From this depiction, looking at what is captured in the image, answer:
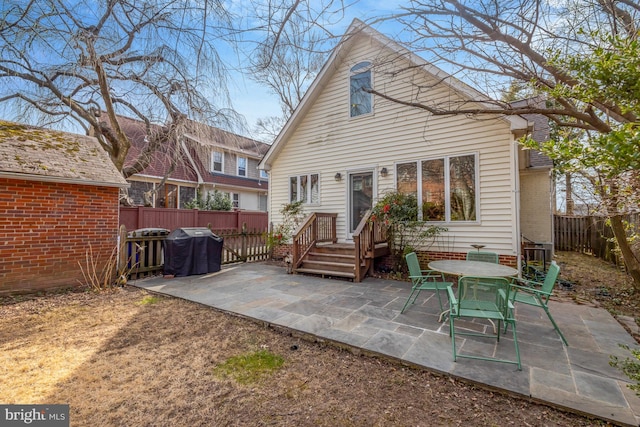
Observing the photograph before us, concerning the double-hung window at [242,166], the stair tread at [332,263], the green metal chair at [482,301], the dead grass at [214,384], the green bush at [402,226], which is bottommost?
the dead grass at [214,384]

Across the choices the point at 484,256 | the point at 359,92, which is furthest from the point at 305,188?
the point at 484,256

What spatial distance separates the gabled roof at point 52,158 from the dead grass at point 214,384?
2838 mm

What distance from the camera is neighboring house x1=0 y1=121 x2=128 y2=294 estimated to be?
5180 mm

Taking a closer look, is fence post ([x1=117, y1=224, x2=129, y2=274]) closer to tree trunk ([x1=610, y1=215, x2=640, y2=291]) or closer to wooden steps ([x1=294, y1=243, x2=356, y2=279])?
wooden steps ([x1=294, y1=243, x2=356, y2=279])

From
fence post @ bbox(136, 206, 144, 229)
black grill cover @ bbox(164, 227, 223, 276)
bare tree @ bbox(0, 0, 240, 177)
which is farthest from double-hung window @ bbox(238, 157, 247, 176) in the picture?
black grill cover @ bbox(164, 227, 223, 276)

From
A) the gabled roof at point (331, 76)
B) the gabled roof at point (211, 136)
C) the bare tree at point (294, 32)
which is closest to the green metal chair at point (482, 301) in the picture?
the bare tree at point (294, 32)

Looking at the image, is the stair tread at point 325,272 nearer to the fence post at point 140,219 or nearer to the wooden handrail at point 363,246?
the wooden handrail at point 363,246

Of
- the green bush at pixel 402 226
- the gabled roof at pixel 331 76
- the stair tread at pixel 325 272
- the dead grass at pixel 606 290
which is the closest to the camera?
the dead grass at pixel 606 290

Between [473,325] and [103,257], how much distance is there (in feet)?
24.1

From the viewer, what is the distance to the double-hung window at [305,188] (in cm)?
905

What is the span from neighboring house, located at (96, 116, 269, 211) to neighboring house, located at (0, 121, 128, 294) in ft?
11.8

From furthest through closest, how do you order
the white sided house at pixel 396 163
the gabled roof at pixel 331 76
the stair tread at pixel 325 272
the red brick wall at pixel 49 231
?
1. the stair tread at pixel 325 272
2. the white sided house at pixel 396 163
3. the gabled roof at pixel 331 76
4. the red brick wall at pixel 49 231

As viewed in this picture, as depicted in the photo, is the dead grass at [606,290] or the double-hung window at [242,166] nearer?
the dead grass at [606,290]

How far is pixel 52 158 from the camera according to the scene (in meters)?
5.96
